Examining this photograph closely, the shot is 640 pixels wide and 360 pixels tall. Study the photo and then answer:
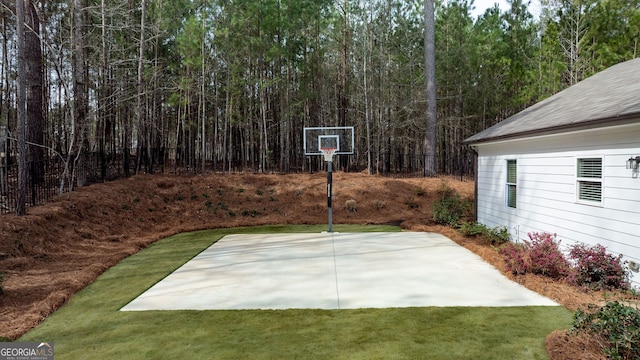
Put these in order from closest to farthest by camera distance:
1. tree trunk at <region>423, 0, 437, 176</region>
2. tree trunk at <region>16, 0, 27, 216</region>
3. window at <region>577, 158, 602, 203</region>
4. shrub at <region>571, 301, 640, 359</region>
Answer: shrub at <region>571, 301, 640, 359</region>
window at <region>577, 158, 602, 203</region>
tree trunk at <region>16, 0, 27, 216</region>
tree trunk at <region>423, 0, 437, 176</region>

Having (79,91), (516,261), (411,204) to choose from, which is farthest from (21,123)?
(411,204)

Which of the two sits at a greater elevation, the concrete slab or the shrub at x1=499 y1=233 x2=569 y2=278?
the shrub at x1=499 y1=233 x2=569 y2=278

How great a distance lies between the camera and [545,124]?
7.04 meters

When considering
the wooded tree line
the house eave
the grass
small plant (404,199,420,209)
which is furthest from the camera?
the wooded tree line

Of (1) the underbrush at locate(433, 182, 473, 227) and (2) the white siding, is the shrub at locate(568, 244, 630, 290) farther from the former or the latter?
(1) the underbrush at locate(433, 182, 473, 227)

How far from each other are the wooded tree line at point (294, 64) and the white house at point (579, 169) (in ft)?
31.5

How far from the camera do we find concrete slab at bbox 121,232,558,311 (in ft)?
16.7

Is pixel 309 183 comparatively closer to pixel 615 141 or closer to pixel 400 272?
pixel 400 272

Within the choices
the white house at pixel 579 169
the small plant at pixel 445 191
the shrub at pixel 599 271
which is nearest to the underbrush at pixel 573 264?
the shrub at pixel 599 271

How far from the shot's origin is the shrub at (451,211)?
1113 cm

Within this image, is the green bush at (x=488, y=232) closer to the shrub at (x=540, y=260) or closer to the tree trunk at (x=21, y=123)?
the shrub at (x=540, y=260)

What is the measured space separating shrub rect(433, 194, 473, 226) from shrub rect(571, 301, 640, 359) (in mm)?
7184

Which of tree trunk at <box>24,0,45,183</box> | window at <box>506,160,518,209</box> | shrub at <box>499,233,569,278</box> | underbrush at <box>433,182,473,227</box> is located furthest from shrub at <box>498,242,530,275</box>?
tree trunk at <box>24,0,45,183</box>

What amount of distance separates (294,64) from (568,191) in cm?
1733
